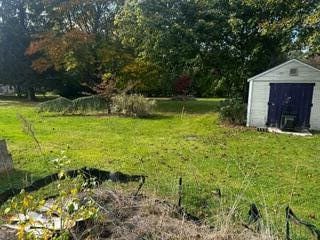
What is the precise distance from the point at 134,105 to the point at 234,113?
4347 millimetres

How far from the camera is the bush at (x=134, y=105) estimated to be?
1434 centimetres

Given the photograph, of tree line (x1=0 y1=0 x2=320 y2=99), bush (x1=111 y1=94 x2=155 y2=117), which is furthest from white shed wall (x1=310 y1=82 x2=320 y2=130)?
bush (x1=111 y1=94 x2=155 y2=117)

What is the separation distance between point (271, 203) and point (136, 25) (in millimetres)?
14374

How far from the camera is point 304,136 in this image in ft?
33.0

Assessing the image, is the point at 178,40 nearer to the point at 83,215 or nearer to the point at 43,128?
the point at 43,128

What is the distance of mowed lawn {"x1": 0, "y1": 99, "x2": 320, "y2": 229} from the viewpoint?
14.9ft

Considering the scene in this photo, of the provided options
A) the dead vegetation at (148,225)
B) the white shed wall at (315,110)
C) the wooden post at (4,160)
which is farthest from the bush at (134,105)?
the dead vegetation at (148,225)

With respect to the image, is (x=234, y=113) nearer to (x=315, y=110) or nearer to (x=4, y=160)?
(x=315, y=110)

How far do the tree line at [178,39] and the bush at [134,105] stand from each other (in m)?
1.29

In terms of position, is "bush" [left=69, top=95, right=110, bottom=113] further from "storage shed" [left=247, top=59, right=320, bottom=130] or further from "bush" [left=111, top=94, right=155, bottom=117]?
"storage shed" [left=247, top=59, right=320, bottom=130]

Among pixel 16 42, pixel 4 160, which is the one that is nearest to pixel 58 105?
pixel 4 160

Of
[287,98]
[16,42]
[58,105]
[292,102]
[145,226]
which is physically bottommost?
[58,105]

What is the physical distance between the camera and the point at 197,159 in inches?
267

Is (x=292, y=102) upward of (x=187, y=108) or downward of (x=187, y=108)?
upward
